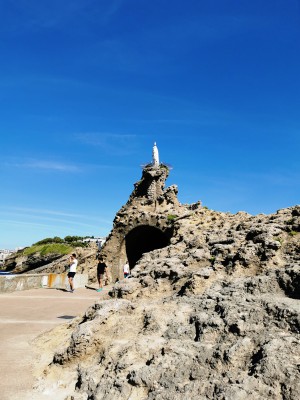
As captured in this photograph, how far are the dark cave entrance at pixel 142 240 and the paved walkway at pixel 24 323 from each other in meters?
8.64

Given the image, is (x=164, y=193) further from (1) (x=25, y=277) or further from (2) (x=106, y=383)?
(2) (x=106, y=383)

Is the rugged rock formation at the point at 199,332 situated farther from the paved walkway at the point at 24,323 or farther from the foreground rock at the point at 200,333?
the paved walkway at the point at 24,323

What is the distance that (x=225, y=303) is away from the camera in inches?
212

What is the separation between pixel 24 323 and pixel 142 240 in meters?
17.1

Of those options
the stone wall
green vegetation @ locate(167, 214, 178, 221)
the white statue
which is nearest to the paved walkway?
the stone wall

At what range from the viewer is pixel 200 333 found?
489 centimetres

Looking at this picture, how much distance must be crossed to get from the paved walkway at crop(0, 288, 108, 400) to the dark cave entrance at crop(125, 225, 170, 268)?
340 inches

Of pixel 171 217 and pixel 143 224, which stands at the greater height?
pixel 171 217

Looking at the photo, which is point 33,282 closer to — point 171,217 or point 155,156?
point 171,217

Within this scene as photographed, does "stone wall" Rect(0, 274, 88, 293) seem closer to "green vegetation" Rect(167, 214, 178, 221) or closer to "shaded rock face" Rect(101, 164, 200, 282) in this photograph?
"shaded rock face" Rect(101, 164, 200, 282)

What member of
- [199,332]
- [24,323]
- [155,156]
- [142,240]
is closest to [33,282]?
[24,323]

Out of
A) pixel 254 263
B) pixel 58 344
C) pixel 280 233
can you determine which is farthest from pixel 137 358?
pixel 280 233

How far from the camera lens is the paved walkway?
482cm

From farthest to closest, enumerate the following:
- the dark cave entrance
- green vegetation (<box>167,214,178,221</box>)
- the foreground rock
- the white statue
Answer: the white statue
the dark cave entrance
green vegetation (<box>167,214,178,221</box>)
the foreground rock
